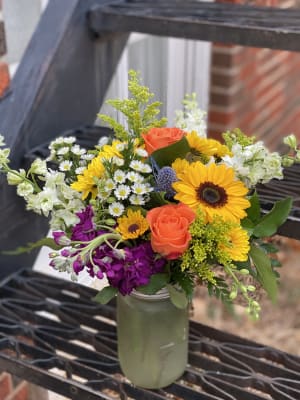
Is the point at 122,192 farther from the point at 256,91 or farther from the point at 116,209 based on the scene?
the point at 256,91

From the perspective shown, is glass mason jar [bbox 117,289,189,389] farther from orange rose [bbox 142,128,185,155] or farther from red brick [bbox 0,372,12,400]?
red brick [bbox 0,372,12,400]

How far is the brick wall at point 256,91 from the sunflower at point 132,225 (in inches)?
67.1

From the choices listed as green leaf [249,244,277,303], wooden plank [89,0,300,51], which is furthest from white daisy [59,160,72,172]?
wooden plank [89,0,300,51]

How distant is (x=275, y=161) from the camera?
2.97 feet

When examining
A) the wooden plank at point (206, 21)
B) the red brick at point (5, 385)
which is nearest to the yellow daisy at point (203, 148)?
the wooden plank at point (206, 21)

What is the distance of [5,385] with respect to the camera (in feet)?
4.88

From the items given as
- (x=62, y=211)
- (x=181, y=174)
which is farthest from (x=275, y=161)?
(x=62, y=211)

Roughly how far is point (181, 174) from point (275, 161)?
5.7 inches

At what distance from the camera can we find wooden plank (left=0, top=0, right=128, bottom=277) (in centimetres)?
129

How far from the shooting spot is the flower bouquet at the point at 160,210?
0.86 meters

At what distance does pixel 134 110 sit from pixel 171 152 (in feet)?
0.31

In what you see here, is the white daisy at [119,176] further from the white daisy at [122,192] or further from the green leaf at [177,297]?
the green leaf at [177,297]

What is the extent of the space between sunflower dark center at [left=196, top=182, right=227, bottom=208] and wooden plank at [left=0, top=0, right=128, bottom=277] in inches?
20.5

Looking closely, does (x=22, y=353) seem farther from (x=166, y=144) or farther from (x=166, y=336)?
(x=166, y=144)
